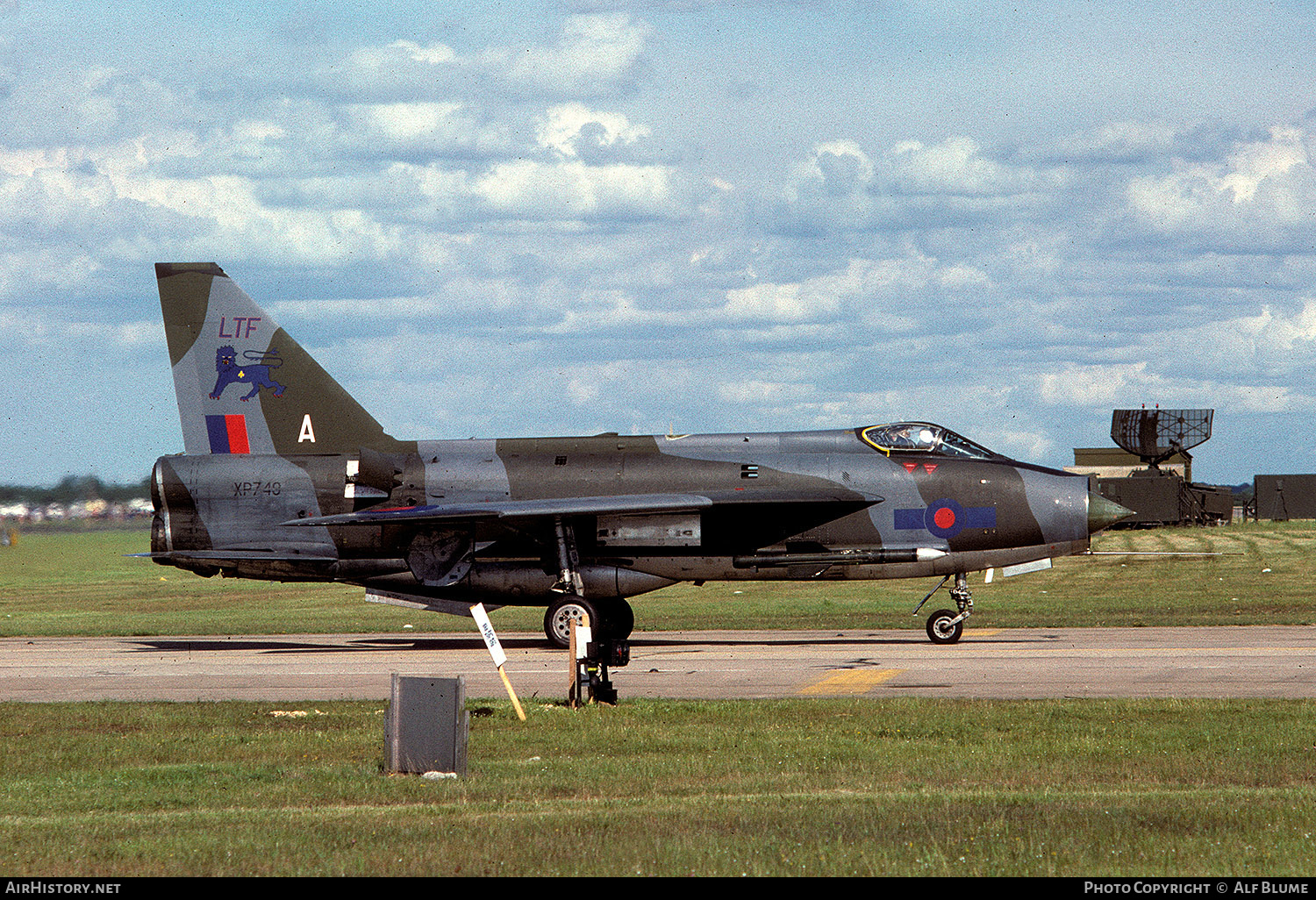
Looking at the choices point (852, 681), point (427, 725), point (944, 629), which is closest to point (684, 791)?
point (427, 725)

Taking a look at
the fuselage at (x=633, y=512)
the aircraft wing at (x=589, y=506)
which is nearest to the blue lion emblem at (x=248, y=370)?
the fuselage at (x=633, y=512)

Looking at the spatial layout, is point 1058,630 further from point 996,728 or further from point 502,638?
point 996,728

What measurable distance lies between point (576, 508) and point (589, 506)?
0.23 meters

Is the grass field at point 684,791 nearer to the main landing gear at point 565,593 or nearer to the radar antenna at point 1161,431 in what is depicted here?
the main landing gear at point 565,593

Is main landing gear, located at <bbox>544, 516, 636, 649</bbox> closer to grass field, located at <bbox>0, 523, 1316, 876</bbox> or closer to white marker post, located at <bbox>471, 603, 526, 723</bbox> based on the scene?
grass field, located at <bbox>0, 523, 1316, 876</bbox>

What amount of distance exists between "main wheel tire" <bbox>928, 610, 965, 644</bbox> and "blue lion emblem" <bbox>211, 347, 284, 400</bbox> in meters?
12.9

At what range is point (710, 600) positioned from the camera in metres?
39.0

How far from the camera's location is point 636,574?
2433cm

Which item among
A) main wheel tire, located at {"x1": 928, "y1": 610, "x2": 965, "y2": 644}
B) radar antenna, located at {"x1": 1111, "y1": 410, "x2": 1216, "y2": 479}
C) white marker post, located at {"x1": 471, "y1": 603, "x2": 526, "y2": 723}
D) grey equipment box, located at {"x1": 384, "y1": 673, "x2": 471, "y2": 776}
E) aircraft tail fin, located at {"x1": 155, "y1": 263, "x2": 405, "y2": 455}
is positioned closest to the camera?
grey equipment box, located at {"x1": 384, "y1": 673, "x2": 471, "y2": 776}

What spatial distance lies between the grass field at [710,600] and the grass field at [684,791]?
14.0m

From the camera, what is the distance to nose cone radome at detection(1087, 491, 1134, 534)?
2394 cm

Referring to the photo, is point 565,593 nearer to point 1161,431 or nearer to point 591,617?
point 591,617

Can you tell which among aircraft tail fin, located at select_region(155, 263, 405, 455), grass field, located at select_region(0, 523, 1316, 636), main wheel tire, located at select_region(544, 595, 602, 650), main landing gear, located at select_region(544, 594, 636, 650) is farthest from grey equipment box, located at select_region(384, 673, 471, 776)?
grass field, located at select_region(0, 523, 1316, 636)
